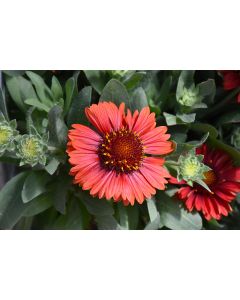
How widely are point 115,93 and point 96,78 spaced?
0.48 ft

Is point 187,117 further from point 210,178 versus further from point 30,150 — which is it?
point 30,150

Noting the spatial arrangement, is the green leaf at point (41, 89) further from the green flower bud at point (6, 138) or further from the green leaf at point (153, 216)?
the green leaf at point (153, 216)

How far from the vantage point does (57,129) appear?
807mm

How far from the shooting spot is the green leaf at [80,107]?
86cm

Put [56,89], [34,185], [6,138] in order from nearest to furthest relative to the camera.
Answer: [6,138] < [34,185] < [56,89]

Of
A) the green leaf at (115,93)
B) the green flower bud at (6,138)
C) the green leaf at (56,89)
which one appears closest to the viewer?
the green flower bud at (6,138)

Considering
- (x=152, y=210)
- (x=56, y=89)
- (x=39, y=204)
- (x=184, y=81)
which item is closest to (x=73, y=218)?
(x=39, y=204)

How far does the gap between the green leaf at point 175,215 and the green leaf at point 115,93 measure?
28cm

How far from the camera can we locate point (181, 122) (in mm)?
983

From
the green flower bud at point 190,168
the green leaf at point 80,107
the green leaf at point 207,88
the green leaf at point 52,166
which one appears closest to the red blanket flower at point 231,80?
the green leaf at point 207,88

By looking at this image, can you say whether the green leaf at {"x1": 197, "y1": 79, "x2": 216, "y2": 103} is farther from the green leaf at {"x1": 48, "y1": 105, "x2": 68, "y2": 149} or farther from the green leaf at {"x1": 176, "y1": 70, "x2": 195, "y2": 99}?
the green leaf at {"x1": 48, "y1": 105, "x2": 68, "y2": 149}

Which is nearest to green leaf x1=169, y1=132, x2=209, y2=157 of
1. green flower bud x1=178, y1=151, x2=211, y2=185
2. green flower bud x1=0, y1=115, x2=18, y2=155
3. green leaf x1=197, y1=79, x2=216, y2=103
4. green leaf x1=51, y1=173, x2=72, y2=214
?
green flower bud x1=178, y1=151, x2=211, y2=185

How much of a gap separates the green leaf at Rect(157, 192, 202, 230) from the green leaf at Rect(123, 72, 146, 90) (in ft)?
0.91
